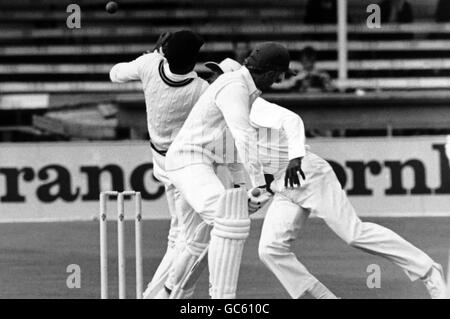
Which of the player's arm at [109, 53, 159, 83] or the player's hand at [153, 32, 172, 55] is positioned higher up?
the player's hand at [153, 32, 172, 55]

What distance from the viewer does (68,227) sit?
18062 mm

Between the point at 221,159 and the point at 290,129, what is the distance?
670 mm

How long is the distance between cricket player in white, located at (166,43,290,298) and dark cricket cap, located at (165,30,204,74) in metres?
0.73

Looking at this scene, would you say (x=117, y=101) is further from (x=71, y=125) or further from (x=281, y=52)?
(x=281, y=52)

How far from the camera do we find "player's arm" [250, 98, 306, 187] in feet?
32.2

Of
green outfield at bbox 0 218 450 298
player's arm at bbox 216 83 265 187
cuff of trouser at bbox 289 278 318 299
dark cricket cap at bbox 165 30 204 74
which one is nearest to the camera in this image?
player's arm at bbox 216 83 265 187

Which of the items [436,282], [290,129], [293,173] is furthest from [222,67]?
[436,282]

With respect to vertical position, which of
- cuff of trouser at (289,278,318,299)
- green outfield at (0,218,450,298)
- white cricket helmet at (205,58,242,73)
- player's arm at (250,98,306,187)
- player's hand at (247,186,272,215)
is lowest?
green outfield at (0,218,450,298)

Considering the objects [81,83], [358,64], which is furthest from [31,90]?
[358,64]

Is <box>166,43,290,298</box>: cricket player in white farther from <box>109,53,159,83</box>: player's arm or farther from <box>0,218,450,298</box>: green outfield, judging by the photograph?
<box>0,218,450,298</box>: green outfield

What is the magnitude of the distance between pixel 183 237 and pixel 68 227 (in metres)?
7.21

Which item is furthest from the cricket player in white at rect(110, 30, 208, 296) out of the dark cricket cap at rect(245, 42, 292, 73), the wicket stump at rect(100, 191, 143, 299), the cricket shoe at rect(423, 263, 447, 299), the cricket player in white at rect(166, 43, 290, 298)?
the cricket shoe at rect(423, 263, 447, 299)
